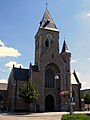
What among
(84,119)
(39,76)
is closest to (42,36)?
(39,76)

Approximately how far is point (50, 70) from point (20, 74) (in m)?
8.65

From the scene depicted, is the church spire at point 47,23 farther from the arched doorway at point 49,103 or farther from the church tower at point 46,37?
the arched doorway at point 49,103

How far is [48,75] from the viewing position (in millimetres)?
54344

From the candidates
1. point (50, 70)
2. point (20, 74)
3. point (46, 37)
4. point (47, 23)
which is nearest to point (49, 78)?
point (50, 70)

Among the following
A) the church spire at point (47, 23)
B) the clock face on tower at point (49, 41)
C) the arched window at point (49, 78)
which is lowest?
the arched window at point (49, 78)

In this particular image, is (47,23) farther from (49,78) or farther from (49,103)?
(49,103)

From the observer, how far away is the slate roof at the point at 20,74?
55.8 metres

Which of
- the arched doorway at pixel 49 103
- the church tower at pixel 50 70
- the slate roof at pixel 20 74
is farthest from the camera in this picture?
the slate roof at pixel 20 74

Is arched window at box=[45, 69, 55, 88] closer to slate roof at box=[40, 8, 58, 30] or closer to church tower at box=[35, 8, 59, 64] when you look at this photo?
church tower at box=[35, 8, 59, 64]

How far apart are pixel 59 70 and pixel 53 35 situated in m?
10.9

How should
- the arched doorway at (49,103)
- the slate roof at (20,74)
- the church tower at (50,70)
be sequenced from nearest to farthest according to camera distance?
1. the church tower at (50,70)
2. the arched doorway at (49,103)
3. the slate roof at (20,74)

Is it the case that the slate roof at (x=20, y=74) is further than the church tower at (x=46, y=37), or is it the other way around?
the church tower at (x=46, y=37)

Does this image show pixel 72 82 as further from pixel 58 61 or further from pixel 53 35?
pixel 53 35

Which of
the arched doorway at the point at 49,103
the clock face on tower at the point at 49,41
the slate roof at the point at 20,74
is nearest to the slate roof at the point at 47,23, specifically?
the clock face on tower at the point at 49,41
